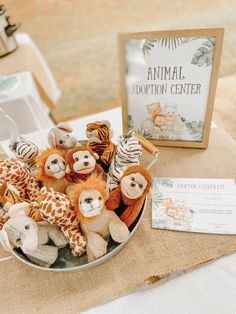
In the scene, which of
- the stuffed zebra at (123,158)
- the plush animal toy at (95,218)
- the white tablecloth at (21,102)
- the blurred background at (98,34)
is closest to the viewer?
the plush animal toy at (95,218)

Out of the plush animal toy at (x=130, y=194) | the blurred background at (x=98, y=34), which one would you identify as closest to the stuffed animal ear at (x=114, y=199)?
the plush animal toy at (x=130, y=194)

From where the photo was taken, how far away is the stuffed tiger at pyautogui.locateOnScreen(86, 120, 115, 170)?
24.4 inches

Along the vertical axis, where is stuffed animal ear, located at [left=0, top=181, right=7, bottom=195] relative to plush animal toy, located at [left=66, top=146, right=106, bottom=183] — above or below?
below

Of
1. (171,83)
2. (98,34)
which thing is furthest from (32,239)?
(98,34)

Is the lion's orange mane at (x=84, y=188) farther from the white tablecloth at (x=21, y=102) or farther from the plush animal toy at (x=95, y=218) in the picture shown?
the white tablecloth at (x=21, y=102)

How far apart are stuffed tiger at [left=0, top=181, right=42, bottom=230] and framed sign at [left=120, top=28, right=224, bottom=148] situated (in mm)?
353

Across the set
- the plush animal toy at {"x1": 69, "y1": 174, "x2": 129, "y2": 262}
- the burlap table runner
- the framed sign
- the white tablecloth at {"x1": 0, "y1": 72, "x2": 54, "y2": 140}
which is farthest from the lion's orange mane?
the white tablecloth at {"x1": 0, "y1": 72, "x2": 54, "y2": 140}

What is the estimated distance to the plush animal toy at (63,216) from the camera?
1.54ft

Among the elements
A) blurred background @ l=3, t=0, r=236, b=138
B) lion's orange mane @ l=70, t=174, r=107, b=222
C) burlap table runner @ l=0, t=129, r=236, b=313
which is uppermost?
lion's orange mane @ l=70, t=174, r=107, b=222

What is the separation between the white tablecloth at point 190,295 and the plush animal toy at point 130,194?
0.41 ft

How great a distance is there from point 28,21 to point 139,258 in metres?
4.03

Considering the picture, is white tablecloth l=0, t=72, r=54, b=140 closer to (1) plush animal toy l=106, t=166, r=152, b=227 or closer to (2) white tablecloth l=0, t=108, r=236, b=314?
(1) plush animal toy l=106, t=166, r=152, b=227

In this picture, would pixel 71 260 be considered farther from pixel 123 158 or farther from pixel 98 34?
pixel 98 34

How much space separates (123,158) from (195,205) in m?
0.19
